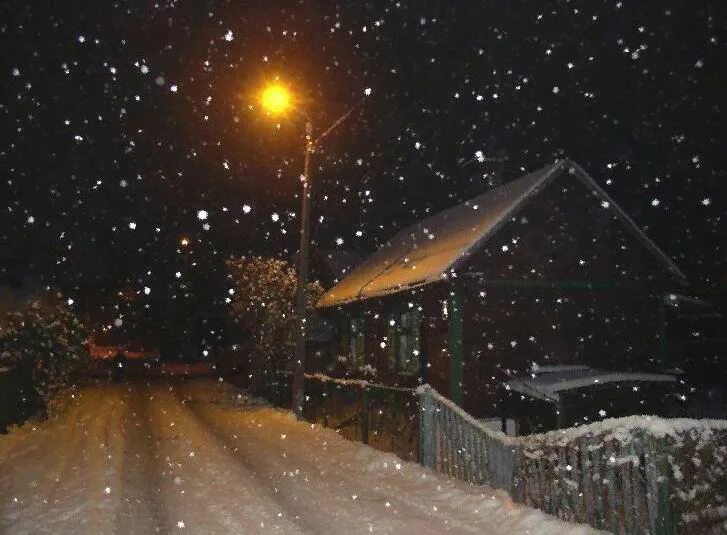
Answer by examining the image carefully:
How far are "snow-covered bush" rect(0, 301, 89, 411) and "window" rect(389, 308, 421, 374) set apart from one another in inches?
387

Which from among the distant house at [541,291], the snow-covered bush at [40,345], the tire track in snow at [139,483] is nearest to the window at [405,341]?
the distant house at [541,291]

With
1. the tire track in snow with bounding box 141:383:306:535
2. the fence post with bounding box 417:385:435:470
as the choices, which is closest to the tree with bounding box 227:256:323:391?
the tire track in snow with bounding box 141:383:306:535

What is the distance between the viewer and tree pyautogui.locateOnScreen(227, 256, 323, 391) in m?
25.1

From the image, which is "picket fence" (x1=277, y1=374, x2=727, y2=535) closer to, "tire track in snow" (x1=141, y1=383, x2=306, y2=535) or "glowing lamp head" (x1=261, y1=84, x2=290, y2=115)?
"tire track in snow" (x1=141, y1=383, x2=306, y2=535)

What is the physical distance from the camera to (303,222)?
19672 mm

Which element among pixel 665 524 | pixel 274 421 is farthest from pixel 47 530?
pixel 274 421

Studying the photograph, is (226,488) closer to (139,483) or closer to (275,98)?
(139,483)

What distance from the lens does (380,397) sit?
13.4 m

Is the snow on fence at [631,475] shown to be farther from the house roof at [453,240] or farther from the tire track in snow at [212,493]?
the house roof at [453,240]

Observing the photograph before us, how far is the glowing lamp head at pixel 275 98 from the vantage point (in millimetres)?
18062

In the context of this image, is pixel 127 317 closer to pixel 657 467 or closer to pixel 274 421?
pixel 274 421

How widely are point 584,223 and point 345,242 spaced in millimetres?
23523

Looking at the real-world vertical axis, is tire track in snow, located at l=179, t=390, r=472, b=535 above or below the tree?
below

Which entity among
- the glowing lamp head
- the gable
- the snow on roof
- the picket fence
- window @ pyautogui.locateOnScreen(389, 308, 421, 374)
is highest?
the glowing lamp head
